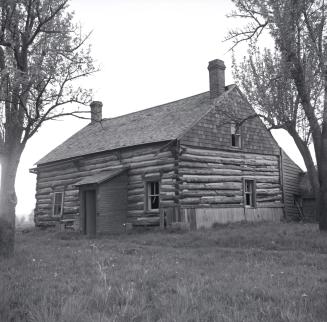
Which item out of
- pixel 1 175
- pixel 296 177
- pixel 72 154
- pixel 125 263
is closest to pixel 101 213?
pixel 72 154

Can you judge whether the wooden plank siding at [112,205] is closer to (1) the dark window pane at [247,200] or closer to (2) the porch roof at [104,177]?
(2) the porch roof at [104,177]

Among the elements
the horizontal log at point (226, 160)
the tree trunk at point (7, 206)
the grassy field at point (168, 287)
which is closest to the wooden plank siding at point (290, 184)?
the horizontal log at point (226, 160)

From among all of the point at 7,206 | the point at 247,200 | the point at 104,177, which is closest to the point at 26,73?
the point at 7,206

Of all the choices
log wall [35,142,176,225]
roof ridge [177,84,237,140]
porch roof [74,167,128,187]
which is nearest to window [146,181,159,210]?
log wall [35,142,176,225]

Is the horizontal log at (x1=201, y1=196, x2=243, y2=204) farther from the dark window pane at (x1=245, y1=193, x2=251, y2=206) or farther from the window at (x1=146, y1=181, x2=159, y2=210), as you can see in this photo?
the window at (x1=146, y1=181, x2=159, y2=210)

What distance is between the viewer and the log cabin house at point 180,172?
18188 millimetres

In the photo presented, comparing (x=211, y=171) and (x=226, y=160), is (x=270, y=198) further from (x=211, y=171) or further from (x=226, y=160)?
(x=211, y=171)

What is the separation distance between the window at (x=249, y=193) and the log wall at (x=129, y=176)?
5.14 meters

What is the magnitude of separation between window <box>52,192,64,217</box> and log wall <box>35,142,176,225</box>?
0.31m

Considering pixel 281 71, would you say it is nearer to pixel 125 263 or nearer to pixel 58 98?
pixel 58 98

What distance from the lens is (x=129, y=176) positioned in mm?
20031

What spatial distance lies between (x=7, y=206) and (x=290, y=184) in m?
17.9

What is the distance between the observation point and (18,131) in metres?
11.1

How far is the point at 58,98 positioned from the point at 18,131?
1482mm
